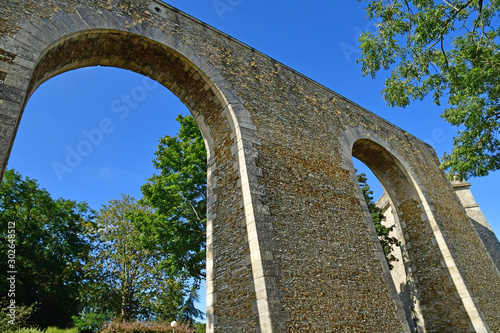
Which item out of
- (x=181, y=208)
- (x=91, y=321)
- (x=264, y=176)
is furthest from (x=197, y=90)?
(x=91, y=321)

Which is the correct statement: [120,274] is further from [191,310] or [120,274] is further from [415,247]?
[415,247]

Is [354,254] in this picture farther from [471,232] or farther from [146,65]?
[471,232]

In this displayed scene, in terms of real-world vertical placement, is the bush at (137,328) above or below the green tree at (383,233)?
below

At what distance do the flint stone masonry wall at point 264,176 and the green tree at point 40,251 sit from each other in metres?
13.8

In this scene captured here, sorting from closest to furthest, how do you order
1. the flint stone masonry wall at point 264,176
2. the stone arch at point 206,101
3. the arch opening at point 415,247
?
1. the stone arch at point 206,101
2. the flint stone masonry wall at point 264,176
3. the arch opening at point 415,247

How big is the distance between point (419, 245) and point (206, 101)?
8.02m

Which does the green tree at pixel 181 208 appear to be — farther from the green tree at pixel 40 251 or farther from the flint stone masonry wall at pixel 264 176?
the green tree at pixel 40 251

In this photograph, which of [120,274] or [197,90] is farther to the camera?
[120,274]

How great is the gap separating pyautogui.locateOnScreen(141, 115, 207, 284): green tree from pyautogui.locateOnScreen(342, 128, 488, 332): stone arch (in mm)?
6076

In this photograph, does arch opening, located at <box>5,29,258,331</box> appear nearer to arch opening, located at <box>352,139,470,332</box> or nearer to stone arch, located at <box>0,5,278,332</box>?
stone arch, located at <box>0,5,278,332</box>

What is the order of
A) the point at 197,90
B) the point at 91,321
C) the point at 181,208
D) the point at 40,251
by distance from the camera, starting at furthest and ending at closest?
the point at 40,251
the point at 91,321
the point at 181,208
the point at 197,90

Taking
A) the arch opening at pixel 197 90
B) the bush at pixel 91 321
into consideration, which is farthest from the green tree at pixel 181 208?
the bush at pixel 91 321

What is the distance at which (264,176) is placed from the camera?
19.5 feet

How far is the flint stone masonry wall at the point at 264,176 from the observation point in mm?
4793
